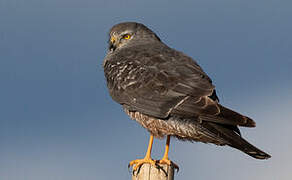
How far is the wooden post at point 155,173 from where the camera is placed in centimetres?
755

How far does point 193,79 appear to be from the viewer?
8602mm

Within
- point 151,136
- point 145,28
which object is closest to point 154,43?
point 145,28

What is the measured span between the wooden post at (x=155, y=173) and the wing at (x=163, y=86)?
3.03 feet

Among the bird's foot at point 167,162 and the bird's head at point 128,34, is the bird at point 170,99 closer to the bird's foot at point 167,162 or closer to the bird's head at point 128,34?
the bird's foot at point 167,162

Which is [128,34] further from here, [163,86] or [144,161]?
[144,161]

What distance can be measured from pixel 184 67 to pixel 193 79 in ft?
1.82

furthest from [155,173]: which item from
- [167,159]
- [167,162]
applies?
[167,159]

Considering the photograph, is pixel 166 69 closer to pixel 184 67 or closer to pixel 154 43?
pixel 184 67

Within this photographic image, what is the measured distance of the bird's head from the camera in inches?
449

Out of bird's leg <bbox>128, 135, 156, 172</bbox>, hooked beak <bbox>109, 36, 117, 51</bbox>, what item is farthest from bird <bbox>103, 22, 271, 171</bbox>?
hooked beak <bbox>109, 36, 117, 51</bbox>

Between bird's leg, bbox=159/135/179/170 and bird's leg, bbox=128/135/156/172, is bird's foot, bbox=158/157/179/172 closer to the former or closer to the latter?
bird's leg, bbox=159/135/179/170

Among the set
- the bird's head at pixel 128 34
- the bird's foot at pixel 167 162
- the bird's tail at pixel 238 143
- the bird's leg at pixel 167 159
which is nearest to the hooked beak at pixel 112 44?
the bird's head at pixel 128 34

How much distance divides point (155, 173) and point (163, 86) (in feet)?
5.35

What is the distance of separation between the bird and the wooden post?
33 centimetres
